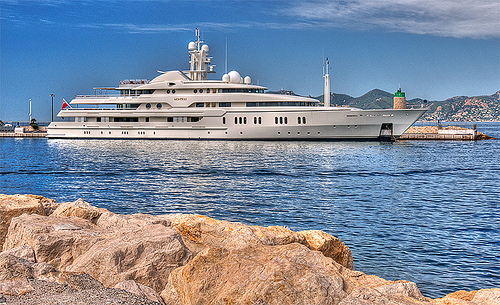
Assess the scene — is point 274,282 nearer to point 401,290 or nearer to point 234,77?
point 401,290

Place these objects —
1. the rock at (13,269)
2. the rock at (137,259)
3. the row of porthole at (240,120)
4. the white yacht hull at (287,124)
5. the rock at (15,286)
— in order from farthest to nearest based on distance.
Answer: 1. the row of porthole at (240,120)
2. the white yacht hull at (287,124)
3. the rock at (137,259)
4. the rock at (13,269)
5. the rock at (15,286)

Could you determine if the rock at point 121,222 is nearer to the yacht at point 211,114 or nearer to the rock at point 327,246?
the rock at point 327,246

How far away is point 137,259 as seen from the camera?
19.1 feet

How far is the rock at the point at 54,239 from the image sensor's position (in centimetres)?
648

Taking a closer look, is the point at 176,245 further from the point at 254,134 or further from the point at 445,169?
the point at 254,134

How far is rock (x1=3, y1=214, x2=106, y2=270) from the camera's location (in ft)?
21.3

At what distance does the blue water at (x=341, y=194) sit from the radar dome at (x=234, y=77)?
59.3 feet

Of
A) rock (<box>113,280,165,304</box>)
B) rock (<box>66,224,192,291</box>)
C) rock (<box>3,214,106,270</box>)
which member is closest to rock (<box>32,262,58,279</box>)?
rock (<box>66,224,192,291</box>)

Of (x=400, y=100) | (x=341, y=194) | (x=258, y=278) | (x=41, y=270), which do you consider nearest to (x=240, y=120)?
(x=400, y=100)

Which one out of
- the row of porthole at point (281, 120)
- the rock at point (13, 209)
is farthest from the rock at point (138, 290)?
the row of porthole at point (281, 120)

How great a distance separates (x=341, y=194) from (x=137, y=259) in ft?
42.0

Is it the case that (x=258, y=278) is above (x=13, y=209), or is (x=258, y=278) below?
below

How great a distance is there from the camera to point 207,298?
4.98 m

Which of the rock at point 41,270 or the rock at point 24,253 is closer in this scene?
the rock at point 41,270
